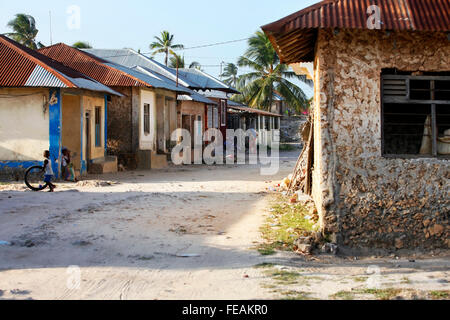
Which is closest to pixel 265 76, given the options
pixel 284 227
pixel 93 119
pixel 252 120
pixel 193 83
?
pixel 252 120

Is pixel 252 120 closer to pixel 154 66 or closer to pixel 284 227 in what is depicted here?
pixel 154 66

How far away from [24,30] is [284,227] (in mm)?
39071

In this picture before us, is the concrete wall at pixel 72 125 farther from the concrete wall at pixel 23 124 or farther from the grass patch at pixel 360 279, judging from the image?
the grass patch at pixel 360 279

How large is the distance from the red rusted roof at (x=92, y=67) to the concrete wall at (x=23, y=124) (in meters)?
5.21

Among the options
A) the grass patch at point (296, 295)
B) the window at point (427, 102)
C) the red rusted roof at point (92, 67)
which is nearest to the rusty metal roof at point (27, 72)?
the red rusted roof at point (92, 67)

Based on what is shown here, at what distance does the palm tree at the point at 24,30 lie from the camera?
4206cm

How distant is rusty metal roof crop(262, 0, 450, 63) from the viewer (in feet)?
24.3

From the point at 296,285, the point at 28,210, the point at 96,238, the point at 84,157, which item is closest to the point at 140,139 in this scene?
the point at 84,157

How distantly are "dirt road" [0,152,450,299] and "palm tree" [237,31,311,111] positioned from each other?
30386 millimetres

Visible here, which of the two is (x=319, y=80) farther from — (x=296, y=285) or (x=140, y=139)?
(x=140, y=139)

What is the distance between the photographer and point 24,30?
4244 cm

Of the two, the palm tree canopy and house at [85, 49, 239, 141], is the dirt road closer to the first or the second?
house at [85, 49, 239, 141]
